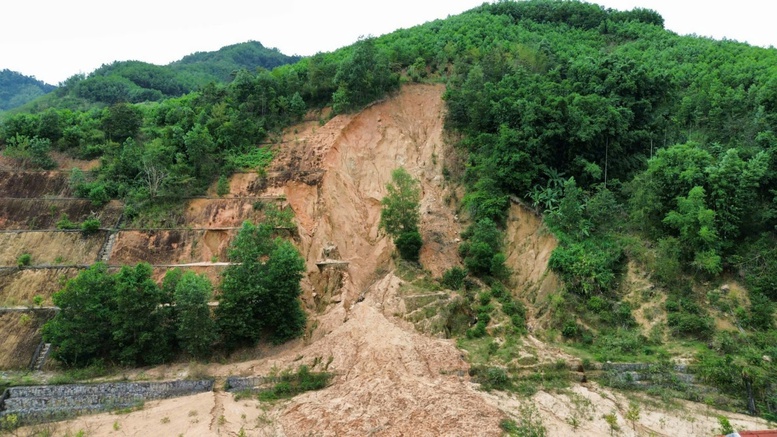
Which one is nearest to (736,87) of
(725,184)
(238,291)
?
(725,184)

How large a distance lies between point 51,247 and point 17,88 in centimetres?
9014

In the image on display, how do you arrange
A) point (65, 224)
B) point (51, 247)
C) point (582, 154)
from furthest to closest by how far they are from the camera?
point (65, 224) → point (582, 154) → point (51, 247)

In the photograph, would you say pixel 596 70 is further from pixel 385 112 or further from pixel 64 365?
pixel 64 365

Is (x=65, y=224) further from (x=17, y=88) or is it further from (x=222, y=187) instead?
(x=17, y=88)

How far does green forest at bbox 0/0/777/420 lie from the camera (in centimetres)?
2195

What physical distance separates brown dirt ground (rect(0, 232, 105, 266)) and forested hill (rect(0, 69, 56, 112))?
7051 centimetres

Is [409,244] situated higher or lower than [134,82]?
lower

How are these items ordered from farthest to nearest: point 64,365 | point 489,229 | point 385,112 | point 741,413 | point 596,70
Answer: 1. point 385,112
2. point 596,70
3. point 489,229
4. point 64,365
5. point 741,413

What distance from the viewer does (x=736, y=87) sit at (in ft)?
102

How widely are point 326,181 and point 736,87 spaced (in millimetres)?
24012

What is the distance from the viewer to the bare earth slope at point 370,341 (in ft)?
57.9

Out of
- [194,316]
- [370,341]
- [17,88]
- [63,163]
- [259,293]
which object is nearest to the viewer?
[194,316]

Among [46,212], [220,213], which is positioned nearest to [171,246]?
[220,213]

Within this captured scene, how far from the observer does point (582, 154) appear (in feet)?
91.9
